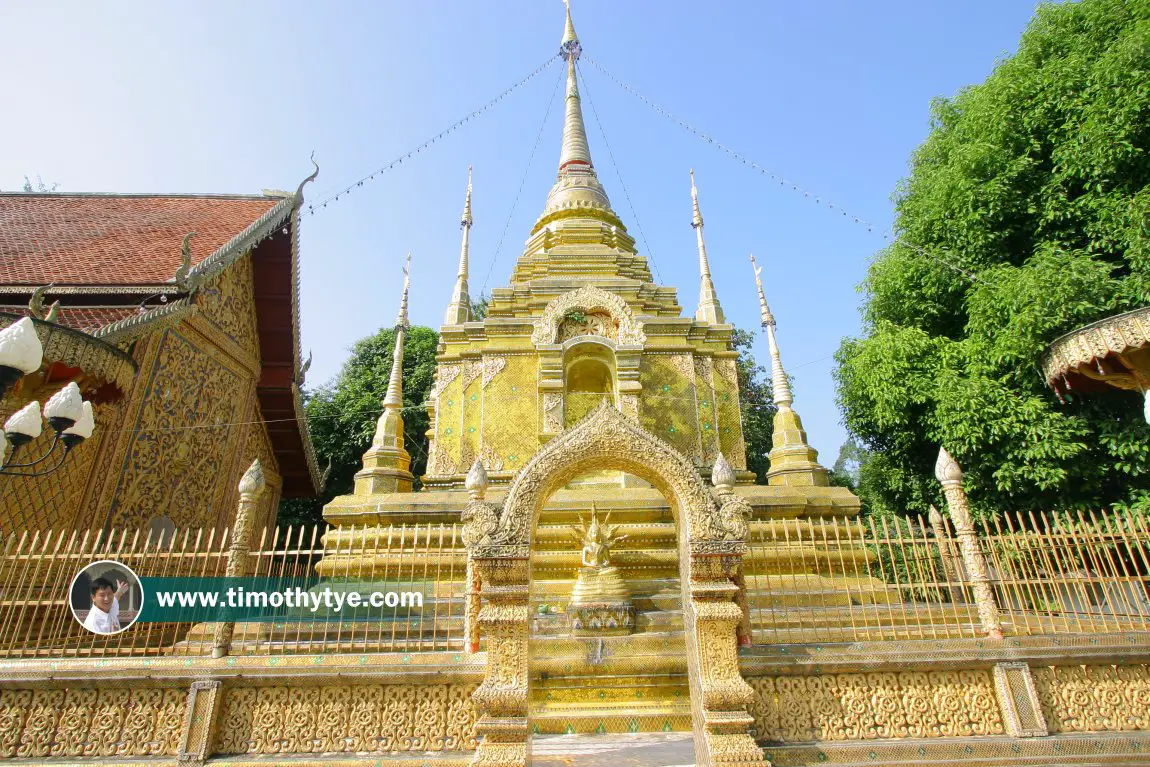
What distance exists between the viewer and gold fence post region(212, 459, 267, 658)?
5.12m

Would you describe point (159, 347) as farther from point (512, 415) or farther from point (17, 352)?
point (512, 415)

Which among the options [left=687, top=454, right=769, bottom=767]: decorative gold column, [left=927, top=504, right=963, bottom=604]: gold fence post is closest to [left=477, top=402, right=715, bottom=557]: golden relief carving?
[left=687, top=454, right=769, bottom=767]: decorative gold column

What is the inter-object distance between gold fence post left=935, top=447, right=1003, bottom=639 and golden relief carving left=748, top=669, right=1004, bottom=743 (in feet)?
1.55

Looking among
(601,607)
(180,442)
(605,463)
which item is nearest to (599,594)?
(601,607)

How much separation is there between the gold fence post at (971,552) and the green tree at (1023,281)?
518cm

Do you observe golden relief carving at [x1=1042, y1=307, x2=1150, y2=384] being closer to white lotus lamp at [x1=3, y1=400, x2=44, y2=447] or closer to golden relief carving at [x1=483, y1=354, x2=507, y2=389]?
golden relief carving at [x1=483, y1=354, x2=507, y2=389]

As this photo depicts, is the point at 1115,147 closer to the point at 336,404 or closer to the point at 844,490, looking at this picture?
the point at 844,490

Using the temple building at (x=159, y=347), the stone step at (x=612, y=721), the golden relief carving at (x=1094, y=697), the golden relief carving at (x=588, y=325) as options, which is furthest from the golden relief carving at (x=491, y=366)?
the golden relief carving at (x=1094, y=697)

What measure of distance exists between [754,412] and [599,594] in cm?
2032

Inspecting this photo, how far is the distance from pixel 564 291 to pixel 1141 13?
11270 mm

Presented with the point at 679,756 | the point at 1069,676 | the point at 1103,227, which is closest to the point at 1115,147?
the point at 1103,227

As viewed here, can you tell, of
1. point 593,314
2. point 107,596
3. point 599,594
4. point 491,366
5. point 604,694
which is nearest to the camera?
point 107,596

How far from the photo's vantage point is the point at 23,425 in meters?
5.09

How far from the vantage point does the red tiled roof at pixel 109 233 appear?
8375 millimetres
